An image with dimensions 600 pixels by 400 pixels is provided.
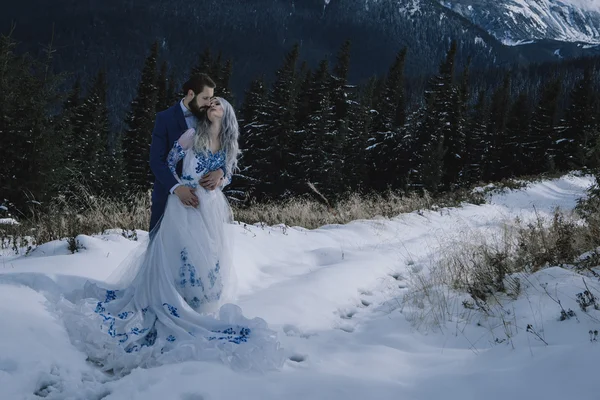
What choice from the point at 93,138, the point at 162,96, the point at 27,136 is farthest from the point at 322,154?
the point at 162,96

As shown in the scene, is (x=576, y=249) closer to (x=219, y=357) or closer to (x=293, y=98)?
(x=219, y=357)

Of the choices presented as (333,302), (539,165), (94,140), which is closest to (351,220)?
(333,302)

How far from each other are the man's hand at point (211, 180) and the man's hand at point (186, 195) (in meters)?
0.17

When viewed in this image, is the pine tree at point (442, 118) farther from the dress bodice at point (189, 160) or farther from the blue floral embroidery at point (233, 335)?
the blue floral embroidery at point (233, 335)

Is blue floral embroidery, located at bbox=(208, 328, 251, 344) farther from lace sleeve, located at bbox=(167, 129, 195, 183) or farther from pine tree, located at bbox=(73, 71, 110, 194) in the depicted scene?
pine tree, located at bbox=(73, 71, 110, 194)

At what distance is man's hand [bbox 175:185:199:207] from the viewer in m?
3.74

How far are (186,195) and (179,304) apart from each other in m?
0.94

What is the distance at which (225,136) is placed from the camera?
157 inches

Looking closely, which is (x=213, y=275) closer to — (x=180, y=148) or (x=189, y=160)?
(x=189, y=160)

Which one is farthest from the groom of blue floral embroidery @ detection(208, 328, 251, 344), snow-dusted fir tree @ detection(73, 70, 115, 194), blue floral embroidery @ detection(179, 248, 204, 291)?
snow-dusted fir tree @ detection(73, 70, 115, 194)

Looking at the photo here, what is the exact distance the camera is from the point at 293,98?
3831 cm

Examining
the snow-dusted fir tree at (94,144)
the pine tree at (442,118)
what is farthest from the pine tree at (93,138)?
the pine tree at (442,118)

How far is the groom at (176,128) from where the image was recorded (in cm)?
382

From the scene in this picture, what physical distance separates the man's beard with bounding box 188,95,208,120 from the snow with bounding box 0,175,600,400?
1.91 m
